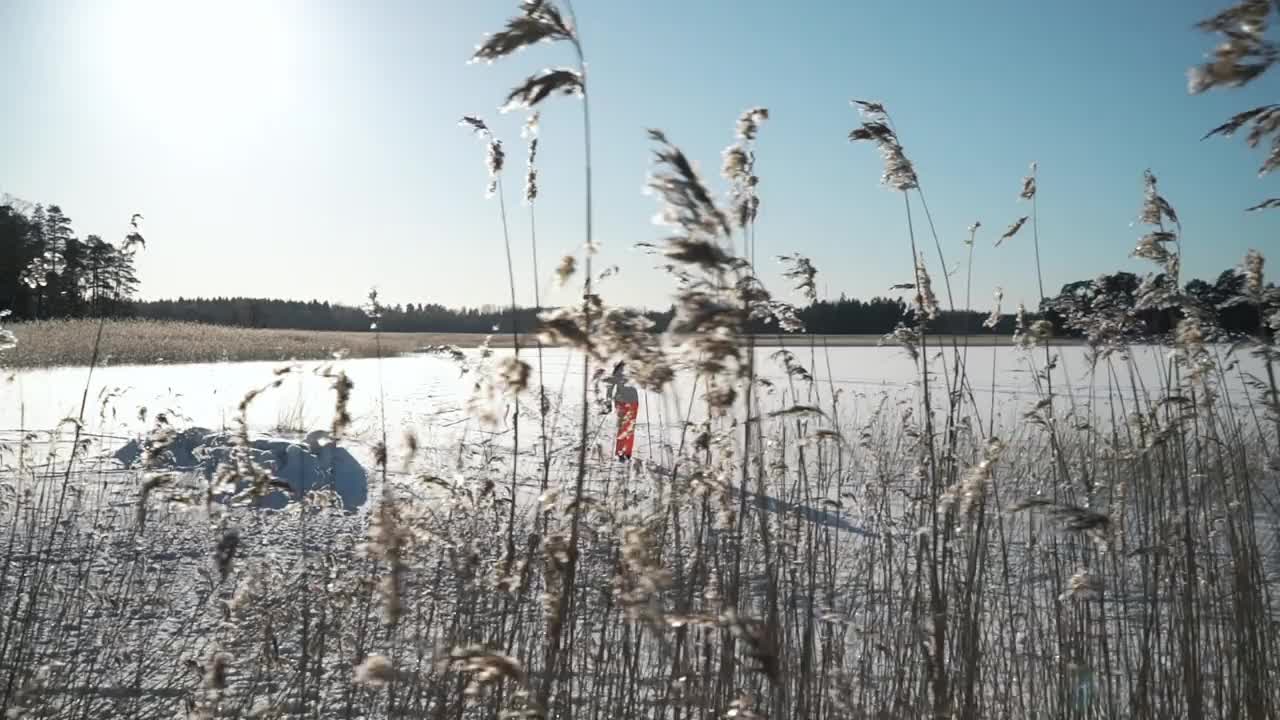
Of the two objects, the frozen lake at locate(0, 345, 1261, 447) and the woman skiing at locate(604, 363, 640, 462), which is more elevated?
the woman skiing at locate(604, 363, 640, 462)

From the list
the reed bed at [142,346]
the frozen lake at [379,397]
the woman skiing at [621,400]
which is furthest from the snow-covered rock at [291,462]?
the reed bed at [142,346]

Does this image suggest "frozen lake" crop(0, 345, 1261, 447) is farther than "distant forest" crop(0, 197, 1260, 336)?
Yes

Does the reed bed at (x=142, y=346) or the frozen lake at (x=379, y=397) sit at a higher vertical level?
the reed bed at (x=142, y=346)

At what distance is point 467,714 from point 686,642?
1.25 m

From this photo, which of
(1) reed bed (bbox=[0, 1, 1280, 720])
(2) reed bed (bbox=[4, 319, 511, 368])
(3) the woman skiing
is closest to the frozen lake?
(3) the woman skiing

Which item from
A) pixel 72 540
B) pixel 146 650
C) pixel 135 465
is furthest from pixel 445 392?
pixel 146 650

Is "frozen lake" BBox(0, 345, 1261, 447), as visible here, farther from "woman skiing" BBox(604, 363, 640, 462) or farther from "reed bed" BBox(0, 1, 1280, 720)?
"reed bed" BBox(0, 1, 1280, 720)

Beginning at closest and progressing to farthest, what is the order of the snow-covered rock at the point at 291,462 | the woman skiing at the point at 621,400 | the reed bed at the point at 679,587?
the reed bed at the point at 679,587, the woman skiing at the point at 621,400, the snow-covered rock at the point at 291,462

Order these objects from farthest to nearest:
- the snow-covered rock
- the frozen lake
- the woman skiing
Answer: the frozen lake
the snow-covered rock
the woman skiing

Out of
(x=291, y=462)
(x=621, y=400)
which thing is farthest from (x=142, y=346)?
(x=621, y=400)

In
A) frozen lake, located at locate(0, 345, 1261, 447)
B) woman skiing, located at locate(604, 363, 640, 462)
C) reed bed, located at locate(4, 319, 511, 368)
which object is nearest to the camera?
woman skiing, located at locate(604, 363, 640, 462)

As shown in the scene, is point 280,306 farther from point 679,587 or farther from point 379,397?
point 679,587

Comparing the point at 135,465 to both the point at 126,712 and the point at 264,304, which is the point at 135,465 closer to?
the point at 126,712

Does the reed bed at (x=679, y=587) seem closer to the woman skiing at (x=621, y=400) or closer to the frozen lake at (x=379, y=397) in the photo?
the woman skiing at (x=621, y=400)
